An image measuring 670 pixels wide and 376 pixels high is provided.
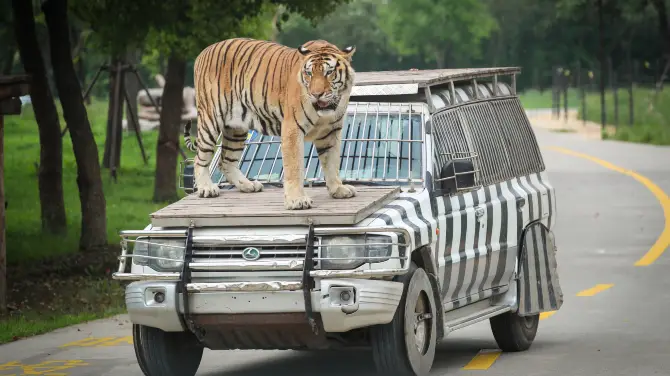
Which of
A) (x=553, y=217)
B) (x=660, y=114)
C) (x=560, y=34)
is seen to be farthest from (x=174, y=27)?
(x=560, y=34)

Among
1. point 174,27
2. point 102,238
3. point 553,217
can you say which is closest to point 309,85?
point 553,217

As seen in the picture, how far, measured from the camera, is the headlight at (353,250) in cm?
1010

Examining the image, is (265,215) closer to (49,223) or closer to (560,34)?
(49,223)

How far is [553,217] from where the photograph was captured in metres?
14.1

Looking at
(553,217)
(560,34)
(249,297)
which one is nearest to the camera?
(249,297)

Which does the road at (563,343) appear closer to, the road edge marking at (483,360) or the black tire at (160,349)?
the road edge marking at (483,360)

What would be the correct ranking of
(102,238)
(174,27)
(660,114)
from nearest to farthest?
1. (102,238)
2. (174,27)
3. (660,114)

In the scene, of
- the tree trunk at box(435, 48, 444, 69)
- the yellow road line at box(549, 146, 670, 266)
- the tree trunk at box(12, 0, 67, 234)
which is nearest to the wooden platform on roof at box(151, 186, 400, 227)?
the yellow road line at box(549, 146, 670, 266)

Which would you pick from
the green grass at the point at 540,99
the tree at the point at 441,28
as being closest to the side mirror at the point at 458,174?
the green grass at the point at 540,99

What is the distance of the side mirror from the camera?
11.4m

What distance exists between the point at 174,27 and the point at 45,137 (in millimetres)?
2375

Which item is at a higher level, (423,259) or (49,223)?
(423,259)

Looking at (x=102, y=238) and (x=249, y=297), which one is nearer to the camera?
(x=249, y=297)

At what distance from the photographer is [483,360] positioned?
12.5 m
